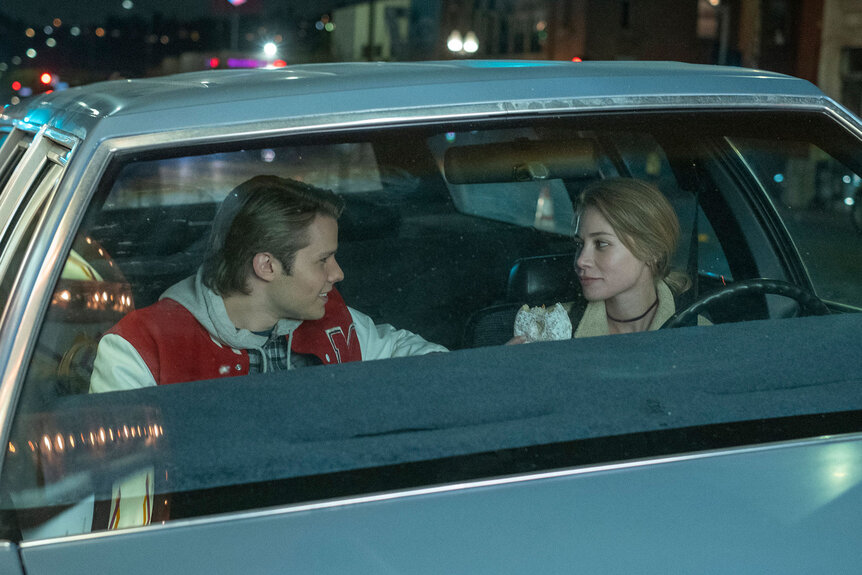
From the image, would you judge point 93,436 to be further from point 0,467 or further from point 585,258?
point 585,258

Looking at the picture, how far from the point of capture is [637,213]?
251 centimetres

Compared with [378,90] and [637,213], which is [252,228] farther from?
[637,213]

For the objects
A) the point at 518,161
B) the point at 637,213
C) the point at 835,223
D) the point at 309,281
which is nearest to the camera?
the point at 309,281

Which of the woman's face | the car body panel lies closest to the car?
the car body panel

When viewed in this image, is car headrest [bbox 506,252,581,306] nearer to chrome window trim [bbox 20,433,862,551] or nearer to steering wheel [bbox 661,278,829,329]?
steering wheel [bbox 661,278,829,329]

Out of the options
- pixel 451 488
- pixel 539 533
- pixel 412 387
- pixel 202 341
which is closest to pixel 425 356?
pixel 412 387

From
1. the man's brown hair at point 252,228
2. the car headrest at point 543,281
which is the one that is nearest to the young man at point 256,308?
the man's brown hair at point 252,228

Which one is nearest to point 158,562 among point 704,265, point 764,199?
point 704,265

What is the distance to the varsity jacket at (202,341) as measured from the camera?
1952 mm

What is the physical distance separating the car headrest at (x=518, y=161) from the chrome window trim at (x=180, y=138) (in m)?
0.41

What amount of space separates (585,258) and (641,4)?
3502cm

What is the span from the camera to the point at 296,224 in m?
2.21

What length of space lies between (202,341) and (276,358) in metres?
0.18

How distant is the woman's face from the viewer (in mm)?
2523
